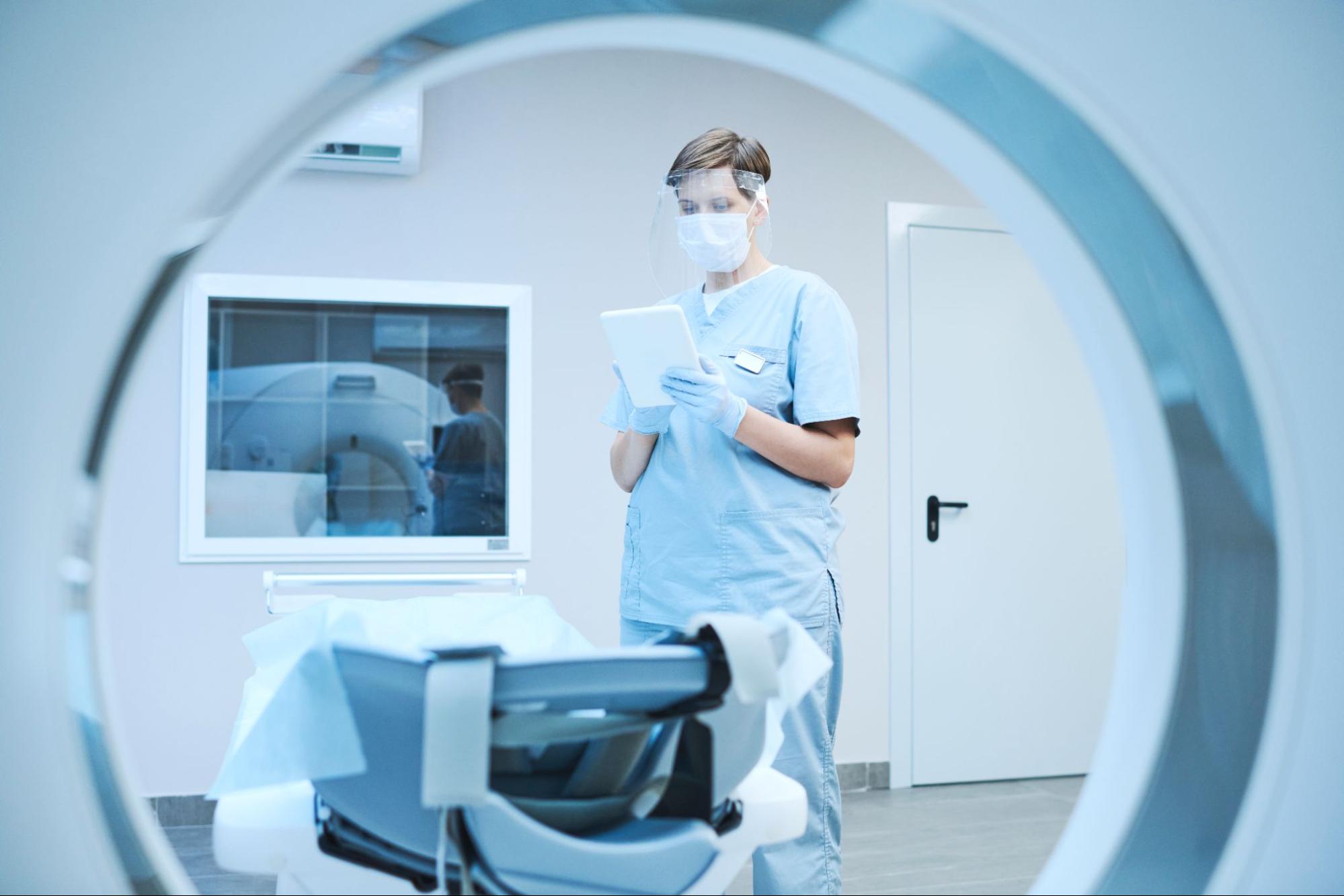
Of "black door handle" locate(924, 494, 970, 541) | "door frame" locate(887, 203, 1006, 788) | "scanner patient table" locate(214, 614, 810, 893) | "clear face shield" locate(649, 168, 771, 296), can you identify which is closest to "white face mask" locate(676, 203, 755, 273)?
"clear face shield" locate(649, 168, 771, 296)

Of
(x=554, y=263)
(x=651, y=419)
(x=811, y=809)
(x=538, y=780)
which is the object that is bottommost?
(x=811, y=809)

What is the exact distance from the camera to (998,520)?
11.5 feet

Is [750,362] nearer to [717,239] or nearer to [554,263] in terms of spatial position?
[717,239]

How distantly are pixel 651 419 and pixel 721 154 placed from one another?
1.47 feet

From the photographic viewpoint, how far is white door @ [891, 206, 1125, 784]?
343 cm

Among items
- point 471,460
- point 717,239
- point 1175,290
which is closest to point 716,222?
point 717,239

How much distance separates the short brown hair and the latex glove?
37 centimetres

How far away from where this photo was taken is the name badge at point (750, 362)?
165 cm

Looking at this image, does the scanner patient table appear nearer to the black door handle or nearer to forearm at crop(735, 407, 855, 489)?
forearm at crop(735, 407, 855, 489)

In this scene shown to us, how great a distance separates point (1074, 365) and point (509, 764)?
3.05m

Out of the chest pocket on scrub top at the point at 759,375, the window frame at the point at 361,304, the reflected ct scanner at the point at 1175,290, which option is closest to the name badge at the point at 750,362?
the chest pocket on scrub top at the point at 759,375

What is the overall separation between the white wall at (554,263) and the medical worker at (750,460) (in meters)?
1.40

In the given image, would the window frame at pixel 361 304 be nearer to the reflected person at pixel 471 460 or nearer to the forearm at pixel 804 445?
the reflected person at pixel 471 460

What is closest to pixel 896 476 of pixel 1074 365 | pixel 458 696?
pixel 1074 365
